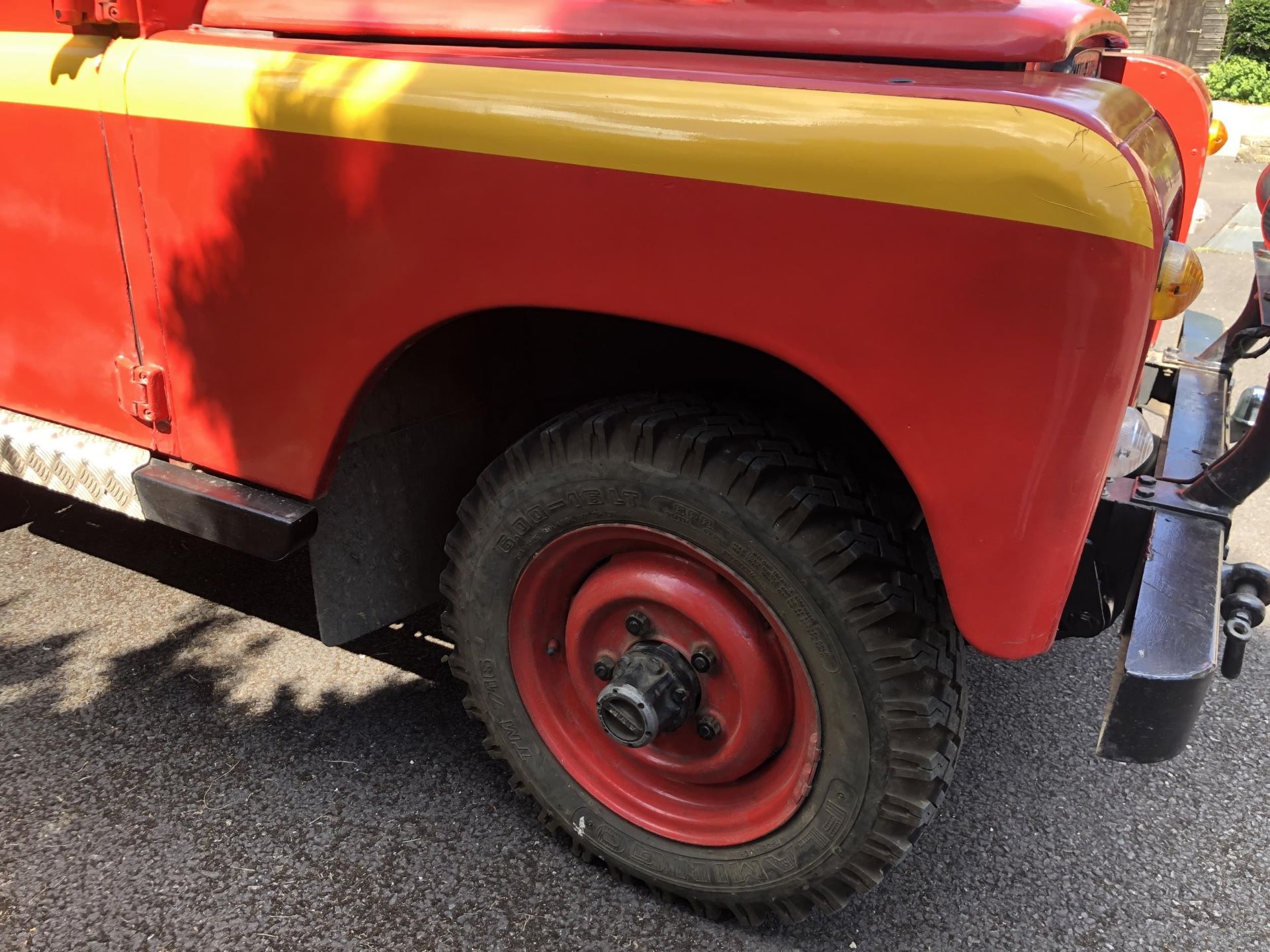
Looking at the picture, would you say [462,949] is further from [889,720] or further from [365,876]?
[889,720]

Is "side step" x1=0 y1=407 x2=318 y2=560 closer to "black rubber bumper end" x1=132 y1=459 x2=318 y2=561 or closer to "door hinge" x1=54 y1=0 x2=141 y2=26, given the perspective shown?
"black rubber bumper end" x1=132 y1=459 x2=318 y2=561

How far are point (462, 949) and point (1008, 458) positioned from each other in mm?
1401

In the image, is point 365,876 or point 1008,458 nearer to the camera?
point 1008,458

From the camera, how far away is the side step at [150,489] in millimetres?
2076

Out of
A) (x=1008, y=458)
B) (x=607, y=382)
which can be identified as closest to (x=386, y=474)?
(x=607, y=382)

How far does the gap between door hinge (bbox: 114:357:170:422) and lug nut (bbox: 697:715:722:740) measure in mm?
1346

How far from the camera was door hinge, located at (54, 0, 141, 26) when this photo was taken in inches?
78.0

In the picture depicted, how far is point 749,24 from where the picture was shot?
5.81ft

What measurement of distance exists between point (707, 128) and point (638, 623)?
0.96m

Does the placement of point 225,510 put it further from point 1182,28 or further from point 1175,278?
point 1182,28

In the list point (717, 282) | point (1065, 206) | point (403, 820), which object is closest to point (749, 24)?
point (717, 282)

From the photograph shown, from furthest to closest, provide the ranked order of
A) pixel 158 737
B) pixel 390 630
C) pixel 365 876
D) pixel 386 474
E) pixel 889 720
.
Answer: pixel 390 630, pixel 158 737, pixel 386 474, pixel 365 876, pixel 889 720

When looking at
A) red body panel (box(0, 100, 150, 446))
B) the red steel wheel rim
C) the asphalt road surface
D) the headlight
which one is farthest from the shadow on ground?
the headlight

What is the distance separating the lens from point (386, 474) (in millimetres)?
2240
